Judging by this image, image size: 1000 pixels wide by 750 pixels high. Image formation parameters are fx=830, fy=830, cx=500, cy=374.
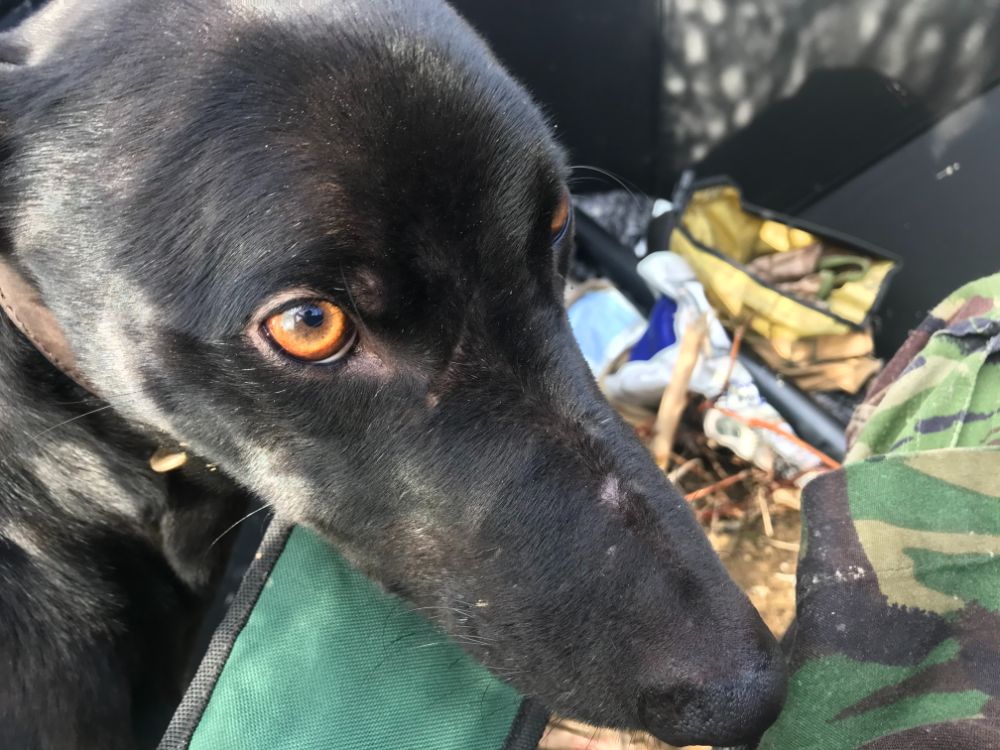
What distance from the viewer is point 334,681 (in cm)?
153

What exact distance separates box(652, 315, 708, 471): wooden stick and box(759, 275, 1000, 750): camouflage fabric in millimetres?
1155

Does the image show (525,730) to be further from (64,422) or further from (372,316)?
(64,422)

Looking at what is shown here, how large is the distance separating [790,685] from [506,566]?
535 millimetres

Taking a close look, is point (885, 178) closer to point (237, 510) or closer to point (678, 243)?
point (678, 243)

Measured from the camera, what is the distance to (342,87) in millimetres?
1256

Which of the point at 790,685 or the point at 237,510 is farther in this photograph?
the point at 237,510

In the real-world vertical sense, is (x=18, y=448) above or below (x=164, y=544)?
above

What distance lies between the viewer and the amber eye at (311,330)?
1.22m

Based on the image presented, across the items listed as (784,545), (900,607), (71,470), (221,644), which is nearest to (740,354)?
(784,545)

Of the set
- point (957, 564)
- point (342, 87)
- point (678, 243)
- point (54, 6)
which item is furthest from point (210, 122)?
point (678, 243)

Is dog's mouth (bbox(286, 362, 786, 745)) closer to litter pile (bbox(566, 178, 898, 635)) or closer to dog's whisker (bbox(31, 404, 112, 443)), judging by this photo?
dog's whisker (bbox(31, 404, 112, 443))

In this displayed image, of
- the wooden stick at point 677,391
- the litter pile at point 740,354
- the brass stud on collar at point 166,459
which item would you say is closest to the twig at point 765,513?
the litter pile at point 740,354

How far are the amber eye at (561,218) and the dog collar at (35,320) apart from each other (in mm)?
883

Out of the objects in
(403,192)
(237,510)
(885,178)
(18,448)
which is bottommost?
(885,178)
